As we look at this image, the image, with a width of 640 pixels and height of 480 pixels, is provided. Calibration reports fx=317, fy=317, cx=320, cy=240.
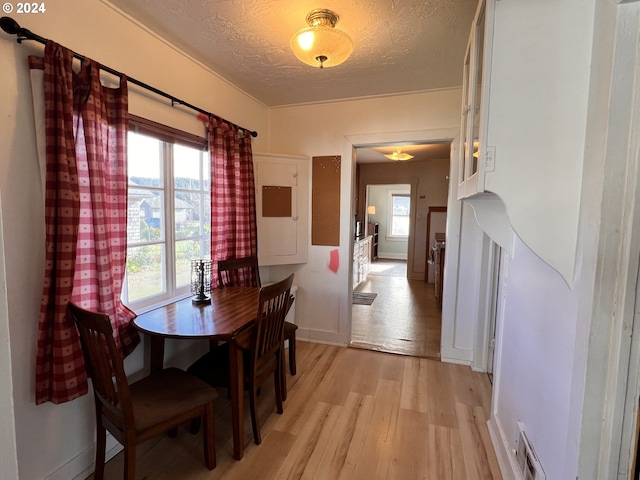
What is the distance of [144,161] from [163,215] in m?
0.37

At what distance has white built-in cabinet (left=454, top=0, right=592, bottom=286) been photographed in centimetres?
90

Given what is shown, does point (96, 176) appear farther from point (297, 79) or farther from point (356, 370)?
point (356, 370)

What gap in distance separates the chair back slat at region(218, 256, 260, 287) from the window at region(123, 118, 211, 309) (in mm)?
203

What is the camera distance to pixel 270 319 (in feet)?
6.24

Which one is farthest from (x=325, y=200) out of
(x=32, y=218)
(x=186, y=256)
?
(x=32, y=218)

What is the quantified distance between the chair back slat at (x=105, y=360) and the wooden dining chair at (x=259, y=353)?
512mm

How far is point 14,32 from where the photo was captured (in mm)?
1258

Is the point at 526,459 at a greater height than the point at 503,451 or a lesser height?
greater

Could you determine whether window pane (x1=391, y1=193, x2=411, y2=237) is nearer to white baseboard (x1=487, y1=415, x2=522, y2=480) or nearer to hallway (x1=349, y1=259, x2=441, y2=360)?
hallway (x1=349, y1=259, x2=441, y2=360)

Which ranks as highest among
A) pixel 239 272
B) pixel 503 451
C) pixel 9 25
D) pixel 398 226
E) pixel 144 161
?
pixel 9 25

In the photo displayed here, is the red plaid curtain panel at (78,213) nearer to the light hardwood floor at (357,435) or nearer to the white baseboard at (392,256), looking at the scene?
the light hardwood floor at (357,435)

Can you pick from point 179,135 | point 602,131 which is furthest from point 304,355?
point 602,131

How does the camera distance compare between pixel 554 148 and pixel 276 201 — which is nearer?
pixel 554 148

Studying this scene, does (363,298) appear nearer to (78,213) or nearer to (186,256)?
(186,256)
